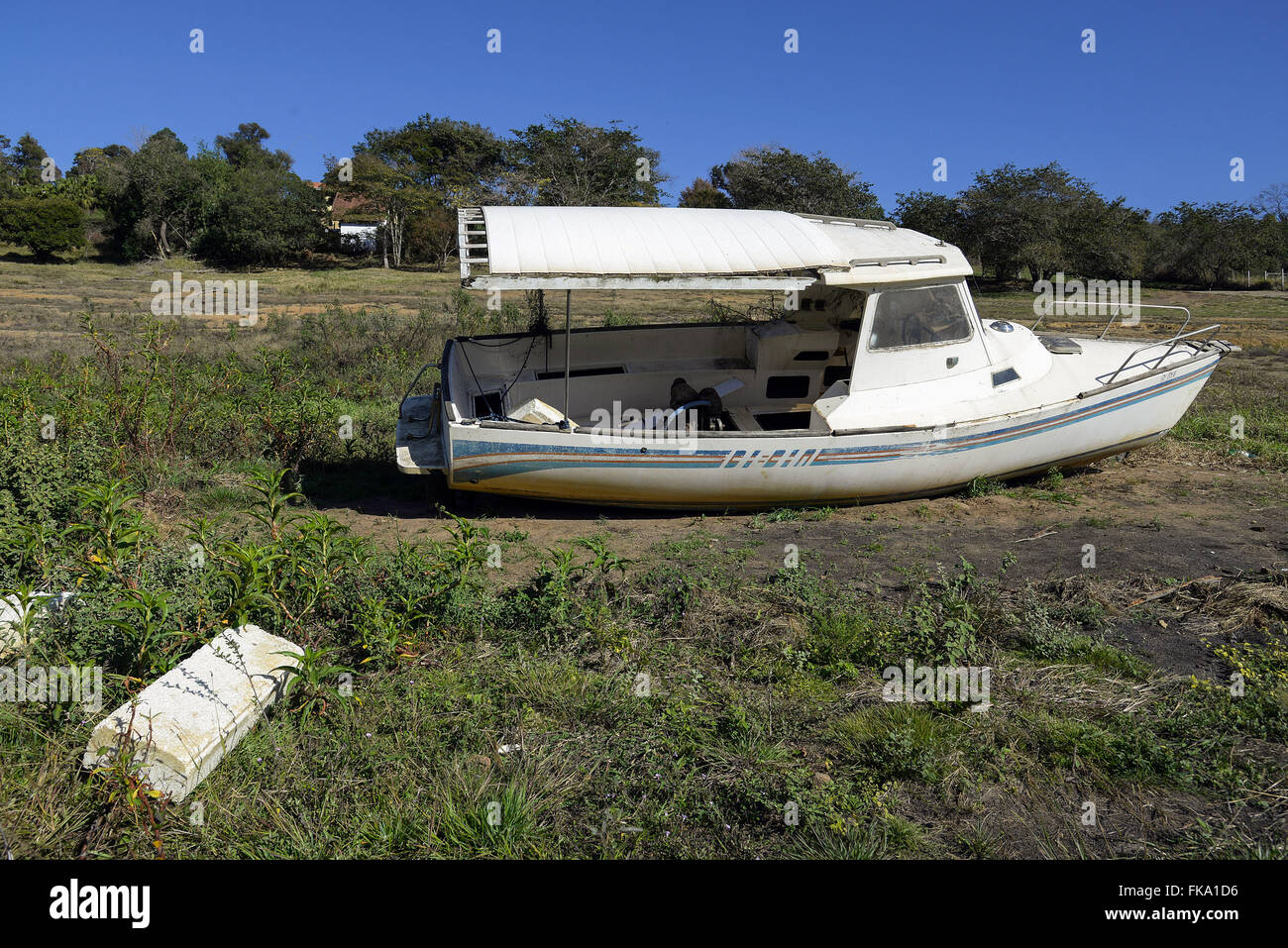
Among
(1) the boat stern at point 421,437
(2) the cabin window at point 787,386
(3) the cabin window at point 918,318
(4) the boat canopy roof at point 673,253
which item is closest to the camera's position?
(4) the boat canopy roof at point 673,253

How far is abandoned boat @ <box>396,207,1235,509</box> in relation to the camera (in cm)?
709

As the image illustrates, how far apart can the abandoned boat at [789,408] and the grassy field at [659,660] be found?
47 cm

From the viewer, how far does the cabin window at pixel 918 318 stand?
7.69m

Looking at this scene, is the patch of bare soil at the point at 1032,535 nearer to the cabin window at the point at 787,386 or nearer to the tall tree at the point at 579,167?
the cabin window at the point at 787,386

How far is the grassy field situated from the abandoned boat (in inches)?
18.4

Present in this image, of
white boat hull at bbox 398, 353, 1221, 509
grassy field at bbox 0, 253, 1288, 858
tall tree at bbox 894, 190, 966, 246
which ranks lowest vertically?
grassy field at bbox 0, 253, 1288, 858

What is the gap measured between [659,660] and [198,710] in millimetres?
2437

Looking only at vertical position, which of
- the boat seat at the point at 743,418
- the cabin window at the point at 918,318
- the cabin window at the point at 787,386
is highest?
the cabin window at the point at 918,318

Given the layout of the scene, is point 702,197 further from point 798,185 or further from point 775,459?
point 775,459

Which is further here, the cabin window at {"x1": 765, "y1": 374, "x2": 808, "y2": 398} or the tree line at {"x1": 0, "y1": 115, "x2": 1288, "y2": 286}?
the tree line at {"x1": 0, "y1": 115, "x2": 1288, "y2": 286}

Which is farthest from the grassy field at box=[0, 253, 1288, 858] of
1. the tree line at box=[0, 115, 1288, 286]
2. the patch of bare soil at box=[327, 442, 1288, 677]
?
the tree line at box=[0, 115, 1288, 286]

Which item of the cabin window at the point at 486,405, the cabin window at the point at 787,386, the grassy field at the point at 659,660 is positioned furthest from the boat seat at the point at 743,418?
the cabin window at the point at 486,405

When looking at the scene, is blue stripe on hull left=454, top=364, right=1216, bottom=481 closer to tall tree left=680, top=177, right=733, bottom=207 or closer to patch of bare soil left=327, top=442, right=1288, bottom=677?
patch of bare soil left=327, top=442, right=1288, bottom=677
